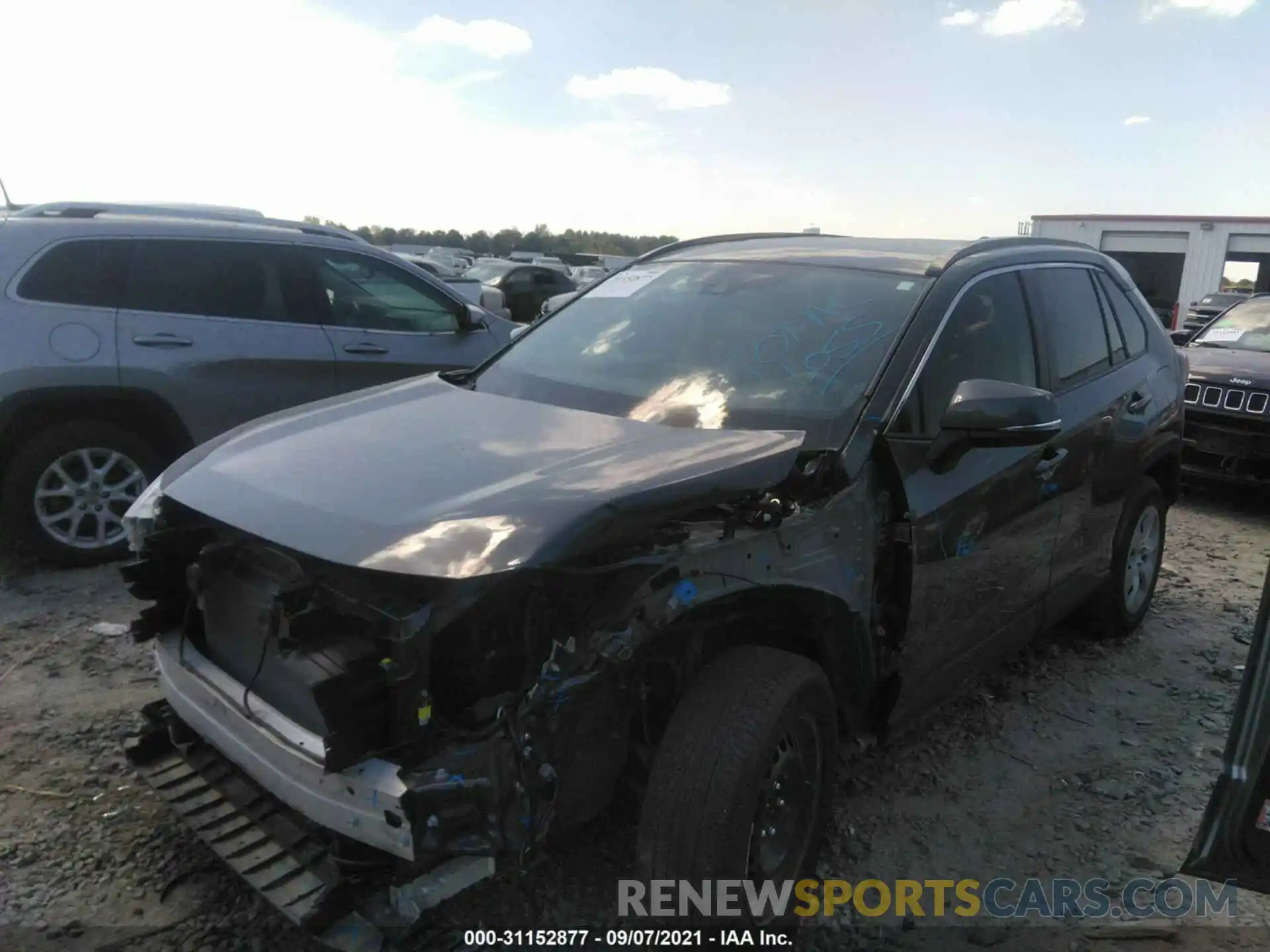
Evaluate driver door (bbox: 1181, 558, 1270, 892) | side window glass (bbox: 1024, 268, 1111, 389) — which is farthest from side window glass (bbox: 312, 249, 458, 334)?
driver door (bbox: 1181, 558, 1270, 892)

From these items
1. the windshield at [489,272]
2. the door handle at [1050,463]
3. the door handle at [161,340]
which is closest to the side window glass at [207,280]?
the door handle at [161,340]

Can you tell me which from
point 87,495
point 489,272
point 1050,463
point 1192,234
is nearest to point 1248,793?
point 1050,463

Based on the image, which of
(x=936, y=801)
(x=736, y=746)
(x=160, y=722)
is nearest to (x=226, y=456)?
(x=160, y=722)

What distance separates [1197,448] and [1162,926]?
17.7 ft

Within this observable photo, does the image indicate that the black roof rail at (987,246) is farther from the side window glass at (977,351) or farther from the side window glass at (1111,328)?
the side window glass at (1111,328)

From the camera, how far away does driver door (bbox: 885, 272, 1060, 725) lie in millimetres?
2848

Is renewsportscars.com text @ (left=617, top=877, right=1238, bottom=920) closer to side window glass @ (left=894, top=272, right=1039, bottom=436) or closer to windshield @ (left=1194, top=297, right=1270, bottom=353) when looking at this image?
side window glass @ (left=894, top=272, right=1039, bottom=436)

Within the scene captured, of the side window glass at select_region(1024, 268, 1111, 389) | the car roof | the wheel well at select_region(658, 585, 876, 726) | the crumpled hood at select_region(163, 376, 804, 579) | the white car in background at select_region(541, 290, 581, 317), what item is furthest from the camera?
the white car in background at select_region(541, 290, 581, 317)

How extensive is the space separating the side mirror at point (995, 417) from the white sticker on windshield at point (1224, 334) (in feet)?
21.7

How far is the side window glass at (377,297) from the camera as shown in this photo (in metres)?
5.94

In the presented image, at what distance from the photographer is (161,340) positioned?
5.19m

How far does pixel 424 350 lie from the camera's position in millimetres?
6195

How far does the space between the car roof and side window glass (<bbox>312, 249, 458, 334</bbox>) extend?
97.8 inches

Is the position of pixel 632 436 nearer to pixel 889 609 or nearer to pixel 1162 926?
pixel 889 609
